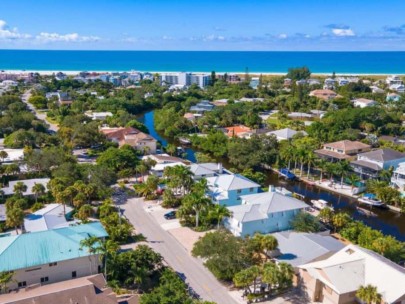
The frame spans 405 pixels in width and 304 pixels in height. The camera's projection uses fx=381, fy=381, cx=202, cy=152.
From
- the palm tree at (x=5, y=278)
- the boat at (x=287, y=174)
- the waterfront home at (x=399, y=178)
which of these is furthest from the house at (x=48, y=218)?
the waterfront home at (x=399, y=178)

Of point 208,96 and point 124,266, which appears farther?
point 208,96

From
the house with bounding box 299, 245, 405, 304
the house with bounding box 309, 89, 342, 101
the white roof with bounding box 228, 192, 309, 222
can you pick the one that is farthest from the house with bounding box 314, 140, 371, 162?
the house with bounding box 309, 89, 342, 101

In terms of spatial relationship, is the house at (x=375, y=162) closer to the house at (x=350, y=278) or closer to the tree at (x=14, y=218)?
the house at (x=350, y=278)

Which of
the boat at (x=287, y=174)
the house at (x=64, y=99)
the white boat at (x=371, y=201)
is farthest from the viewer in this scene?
the house at (x=64, y=99)

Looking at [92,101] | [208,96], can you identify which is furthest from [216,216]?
[208,96]

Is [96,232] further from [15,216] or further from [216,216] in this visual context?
[216,216]

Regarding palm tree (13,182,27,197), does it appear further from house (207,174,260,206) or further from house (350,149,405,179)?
house (350,149,405,179)
